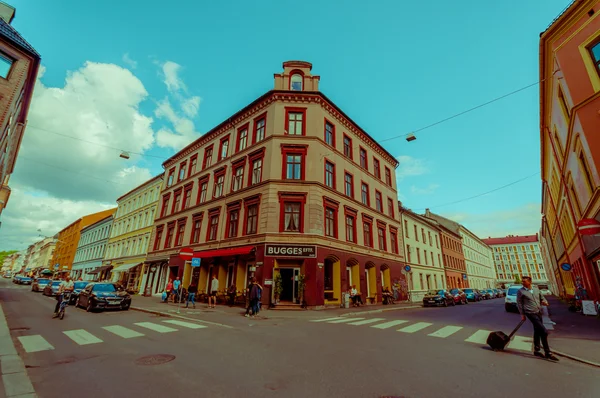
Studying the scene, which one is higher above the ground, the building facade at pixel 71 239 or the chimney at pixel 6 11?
the chimney at pixel 6 11

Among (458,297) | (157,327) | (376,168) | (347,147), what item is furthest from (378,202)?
(157,327)

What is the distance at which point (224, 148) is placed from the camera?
26.9 meters

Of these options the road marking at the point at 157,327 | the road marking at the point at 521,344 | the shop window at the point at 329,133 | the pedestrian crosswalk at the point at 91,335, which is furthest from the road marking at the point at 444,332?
the shop window at the point at 329,133

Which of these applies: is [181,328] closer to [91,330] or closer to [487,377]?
[91,330]

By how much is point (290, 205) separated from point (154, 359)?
1491 centimetres

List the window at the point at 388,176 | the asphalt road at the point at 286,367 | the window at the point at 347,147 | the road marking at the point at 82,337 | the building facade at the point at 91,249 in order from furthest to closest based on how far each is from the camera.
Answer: the building facade at the point at 91,249
the window at the point at 388,176
the window at the point at 347,147
the road marking at the point at 82,337
the asphalt road at the point at 286,367

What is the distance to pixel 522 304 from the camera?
7.10 metres

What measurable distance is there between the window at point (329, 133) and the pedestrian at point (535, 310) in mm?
18010

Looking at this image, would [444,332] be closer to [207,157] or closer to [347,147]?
[347,147]

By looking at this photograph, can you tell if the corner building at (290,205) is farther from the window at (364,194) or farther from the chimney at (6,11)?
the chimney at (6,11)

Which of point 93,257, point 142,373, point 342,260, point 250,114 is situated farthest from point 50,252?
point 142,373

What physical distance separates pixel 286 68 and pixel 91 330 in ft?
74.8

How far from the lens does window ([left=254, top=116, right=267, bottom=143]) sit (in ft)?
76.4

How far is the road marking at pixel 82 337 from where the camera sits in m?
7.36
